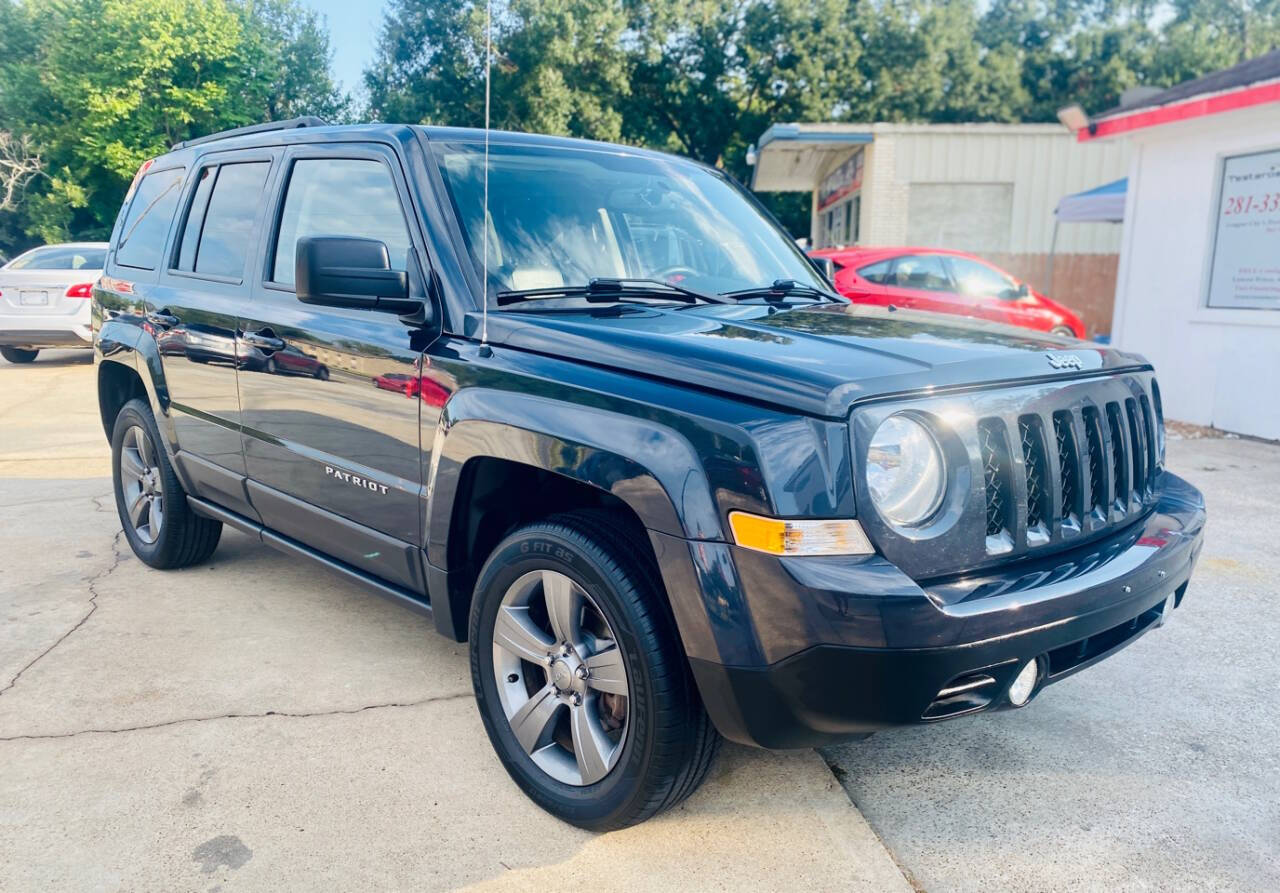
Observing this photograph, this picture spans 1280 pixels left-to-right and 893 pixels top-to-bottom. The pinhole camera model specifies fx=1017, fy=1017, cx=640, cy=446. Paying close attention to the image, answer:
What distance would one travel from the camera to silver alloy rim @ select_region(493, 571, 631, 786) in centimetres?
261

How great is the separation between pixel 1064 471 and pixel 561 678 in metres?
1.40

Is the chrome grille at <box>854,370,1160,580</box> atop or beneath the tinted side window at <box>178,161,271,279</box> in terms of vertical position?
beneath

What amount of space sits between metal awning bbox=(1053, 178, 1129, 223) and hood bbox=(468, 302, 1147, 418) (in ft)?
44.3

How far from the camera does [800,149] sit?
21.7m

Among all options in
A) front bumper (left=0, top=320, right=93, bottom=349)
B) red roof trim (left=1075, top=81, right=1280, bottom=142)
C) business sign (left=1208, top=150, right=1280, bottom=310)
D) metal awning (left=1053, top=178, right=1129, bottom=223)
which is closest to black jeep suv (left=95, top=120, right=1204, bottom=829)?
red roof trim (left=1075, top=81, right=1280, bottom=142)

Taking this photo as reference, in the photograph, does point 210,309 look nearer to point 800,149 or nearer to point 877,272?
point 877,272

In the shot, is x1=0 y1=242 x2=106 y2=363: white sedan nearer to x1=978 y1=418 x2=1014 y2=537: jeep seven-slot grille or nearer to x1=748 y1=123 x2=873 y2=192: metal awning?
x1=748 y1=123 x2=873 y2=192: metal awning

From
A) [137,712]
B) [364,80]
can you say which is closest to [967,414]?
[137,712]

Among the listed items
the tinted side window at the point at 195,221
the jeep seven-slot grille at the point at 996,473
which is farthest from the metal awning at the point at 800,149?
the jeep seven-slot grille at the point at 996,473

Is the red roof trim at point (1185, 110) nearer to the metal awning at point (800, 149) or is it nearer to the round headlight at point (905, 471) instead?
the round headlight at point (905, 471)

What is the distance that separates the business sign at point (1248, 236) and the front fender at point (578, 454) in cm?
827

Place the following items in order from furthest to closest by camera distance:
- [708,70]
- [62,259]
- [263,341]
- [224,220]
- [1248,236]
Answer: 1. [708,70]
2. [62,259]
3. [1248,236]
4. [224,220]
5. [263,341]

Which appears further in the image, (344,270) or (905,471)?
(344,270)

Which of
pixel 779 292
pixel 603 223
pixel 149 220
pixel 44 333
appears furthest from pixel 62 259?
pixel 779 292
